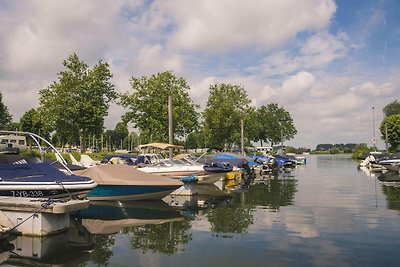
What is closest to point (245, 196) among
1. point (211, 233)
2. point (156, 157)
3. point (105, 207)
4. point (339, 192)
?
point (339, 192)

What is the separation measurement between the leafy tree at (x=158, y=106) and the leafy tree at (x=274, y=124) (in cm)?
5170

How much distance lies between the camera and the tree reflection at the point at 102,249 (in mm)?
8859

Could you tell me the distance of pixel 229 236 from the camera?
1112 centimetres

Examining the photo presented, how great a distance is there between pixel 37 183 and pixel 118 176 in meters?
5.55

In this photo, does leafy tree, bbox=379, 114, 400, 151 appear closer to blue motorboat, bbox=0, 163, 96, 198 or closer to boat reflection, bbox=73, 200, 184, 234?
boat reflection, bbox=73, 200, 184, 234

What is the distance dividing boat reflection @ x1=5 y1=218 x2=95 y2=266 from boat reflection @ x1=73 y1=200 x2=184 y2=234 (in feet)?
4.03

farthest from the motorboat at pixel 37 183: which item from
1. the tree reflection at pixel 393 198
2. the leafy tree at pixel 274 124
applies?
the leafy tree at pixel 274 124

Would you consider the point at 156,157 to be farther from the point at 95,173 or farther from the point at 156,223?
the point at 156,223

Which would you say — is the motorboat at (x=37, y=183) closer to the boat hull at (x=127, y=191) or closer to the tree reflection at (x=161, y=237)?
the tree reflection at (x=161, y=237)

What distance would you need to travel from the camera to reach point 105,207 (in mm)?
16797

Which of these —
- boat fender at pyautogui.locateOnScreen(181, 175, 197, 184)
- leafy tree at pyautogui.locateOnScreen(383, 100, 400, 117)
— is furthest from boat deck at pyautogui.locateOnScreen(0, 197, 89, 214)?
leafy tree at pyautogui.locateOnScreen(383, 100, 400, 117)

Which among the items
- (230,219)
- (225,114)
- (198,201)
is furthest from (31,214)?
(225,114)

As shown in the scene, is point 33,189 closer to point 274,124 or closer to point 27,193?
point 27,193

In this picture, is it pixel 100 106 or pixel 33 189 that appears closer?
pixel 33 189
